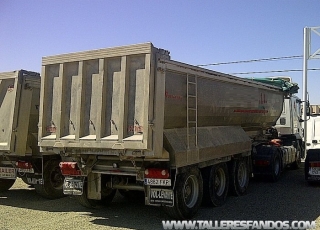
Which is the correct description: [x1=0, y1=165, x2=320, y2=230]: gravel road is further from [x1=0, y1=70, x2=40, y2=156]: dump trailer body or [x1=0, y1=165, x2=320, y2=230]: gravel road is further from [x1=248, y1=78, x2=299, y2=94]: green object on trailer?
[x1=248, y1=78, x2=299, y2=94]: green object on trailer

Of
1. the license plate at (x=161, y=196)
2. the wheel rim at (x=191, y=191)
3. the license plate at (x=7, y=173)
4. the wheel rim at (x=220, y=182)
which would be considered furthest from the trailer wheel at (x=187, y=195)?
the license plate at (x=7, y=173)

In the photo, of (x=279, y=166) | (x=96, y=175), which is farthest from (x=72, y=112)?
(x=279, y=166)

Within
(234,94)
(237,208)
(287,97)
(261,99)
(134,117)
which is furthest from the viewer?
(287,97)

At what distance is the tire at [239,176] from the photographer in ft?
30.0

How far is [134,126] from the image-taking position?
6.24 meters

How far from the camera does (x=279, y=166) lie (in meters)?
11.9

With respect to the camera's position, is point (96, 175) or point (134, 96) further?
point (96, 175)

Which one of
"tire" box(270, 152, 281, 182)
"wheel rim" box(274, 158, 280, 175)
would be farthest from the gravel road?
"wheel rim" box(274, 158, 280, 175)

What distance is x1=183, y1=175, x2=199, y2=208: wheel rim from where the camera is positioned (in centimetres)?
701

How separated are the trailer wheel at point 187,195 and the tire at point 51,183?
374cm

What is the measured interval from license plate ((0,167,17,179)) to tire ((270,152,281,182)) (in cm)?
728

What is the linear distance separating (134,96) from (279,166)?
7308 millimetres

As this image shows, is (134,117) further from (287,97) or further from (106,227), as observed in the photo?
(287,97)

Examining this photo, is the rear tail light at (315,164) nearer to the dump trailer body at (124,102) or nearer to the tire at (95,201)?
the dump trailer body at (124,102)
